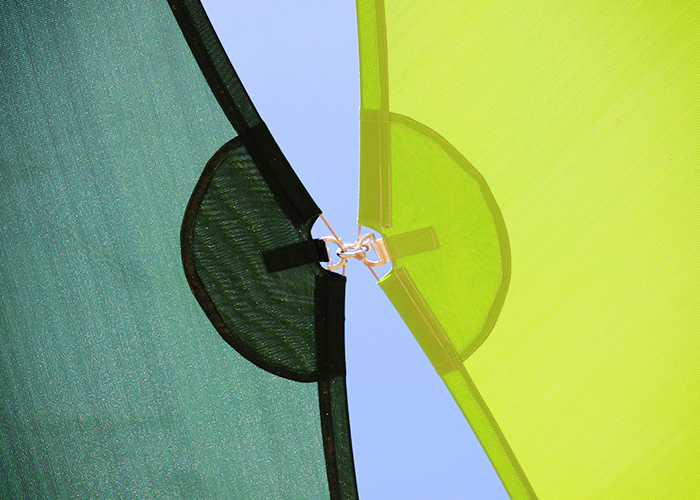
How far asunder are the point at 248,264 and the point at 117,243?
7.3 inches

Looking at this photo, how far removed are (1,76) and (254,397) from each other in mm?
576

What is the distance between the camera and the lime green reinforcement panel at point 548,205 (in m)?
0.67

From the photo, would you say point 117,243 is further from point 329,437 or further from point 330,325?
point 329,437

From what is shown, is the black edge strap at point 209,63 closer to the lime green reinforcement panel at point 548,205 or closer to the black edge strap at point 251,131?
the black edge strap at point 251,131

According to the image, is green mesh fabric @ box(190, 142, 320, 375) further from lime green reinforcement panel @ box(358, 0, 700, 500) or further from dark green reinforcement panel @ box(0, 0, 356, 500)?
lime green reinforcement panel @ box(358, 0, 700, 500)

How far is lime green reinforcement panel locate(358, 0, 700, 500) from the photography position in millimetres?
669

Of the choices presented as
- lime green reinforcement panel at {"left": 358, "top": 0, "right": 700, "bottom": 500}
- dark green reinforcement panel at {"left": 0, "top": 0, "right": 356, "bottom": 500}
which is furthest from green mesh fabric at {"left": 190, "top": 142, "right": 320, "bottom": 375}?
lime green reinforcement panel at {"left": 358, "top": 0, "right": 700, "bottom": 500}

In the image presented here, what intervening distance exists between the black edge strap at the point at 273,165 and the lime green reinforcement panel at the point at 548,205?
0.32 feet

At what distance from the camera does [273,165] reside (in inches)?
27.4

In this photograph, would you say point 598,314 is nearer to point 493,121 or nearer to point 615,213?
point 615,213

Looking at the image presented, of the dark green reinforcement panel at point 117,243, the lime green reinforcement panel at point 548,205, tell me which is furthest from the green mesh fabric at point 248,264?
the lime green reinforcement panel at point 548,205

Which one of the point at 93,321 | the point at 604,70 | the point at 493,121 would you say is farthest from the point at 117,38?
the point at 604,70

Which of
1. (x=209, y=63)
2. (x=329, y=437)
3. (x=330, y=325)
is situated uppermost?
(x=209, y=63)

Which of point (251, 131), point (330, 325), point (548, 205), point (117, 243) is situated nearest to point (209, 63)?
point (251, 131)
